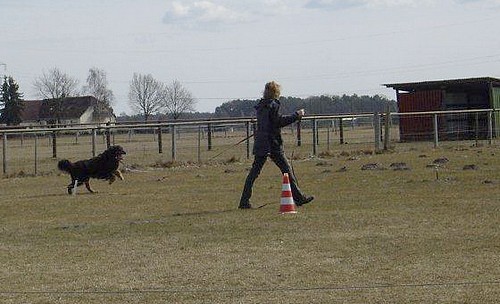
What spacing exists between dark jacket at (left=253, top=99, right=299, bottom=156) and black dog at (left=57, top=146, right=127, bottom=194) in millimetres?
5802

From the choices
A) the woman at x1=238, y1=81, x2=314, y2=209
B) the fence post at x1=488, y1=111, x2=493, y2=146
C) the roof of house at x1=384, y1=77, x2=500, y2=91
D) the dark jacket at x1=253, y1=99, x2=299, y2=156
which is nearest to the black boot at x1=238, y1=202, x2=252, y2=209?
the woman at x1=238, y1=81, x2=314, y2=209

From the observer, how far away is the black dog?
59.7 ft

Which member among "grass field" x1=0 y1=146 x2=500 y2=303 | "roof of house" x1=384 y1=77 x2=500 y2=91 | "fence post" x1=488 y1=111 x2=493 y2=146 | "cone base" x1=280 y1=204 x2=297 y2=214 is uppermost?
"roof of house" x1=384 y1=77 x2=500 y2=91

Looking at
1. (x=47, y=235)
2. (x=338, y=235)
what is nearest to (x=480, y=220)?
(x=338, y=235)

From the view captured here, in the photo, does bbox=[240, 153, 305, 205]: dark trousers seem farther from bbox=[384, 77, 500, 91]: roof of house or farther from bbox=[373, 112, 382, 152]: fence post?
bbox=[384, 77, 500, 91]: roof of house

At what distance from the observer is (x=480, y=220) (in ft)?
37.3

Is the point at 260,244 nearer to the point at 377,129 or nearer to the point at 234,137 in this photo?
the point at 377,129

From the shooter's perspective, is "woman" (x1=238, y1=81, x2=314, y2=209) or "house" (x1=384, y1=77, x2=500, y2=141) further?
"house" (x1=384, y1=77, x2=500, y2=141)

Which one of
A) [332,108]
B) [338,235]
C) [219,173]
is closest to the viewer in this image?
[338,235]

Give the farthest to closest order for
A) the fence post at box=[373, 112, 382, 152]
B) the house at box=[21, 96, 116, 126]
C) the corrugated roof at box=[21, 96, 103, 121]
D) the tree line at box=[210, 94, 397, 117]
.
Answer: the corrugated roof at box=[21, 96, 103, 121]
the house at box=[21, 96, 116, 126]
the tree line at box=[210, 94, 397, 117]
the fence post at box=[373, 112, 382, 152]

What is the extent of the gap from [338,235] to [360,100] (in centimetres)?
7533

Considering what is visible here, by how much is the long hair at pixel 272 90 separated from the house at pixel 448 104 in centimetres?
2225

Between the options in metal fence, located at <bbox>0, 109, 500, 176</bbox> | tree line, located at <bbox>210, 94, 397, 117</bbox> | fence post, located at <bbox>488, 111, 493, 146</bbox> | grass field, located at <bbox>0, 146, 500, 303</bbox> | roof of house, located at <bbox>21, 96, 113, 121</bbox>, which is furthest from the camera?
roof of house, located at <bbox>21, 96, 113, 121</bbox>

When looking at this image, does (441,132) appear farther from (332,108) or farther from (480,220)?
(332,108)
